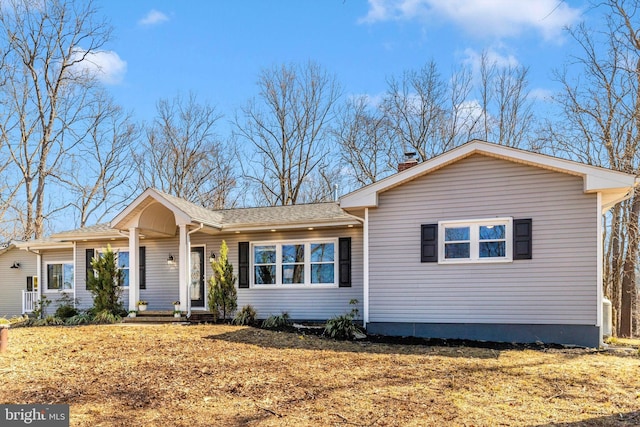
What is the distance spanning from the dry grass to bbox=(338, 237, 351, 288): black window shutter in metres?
3.07

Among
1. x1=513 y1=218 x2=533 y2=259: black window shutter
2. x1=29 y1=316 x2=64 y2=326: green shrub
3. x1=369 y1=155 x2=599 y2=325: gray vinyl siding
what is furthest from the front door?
x1=513 y1=218 x2=533 y2=259: black window shutter

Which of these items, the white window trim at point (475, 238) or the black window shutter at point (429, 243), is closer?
the white window trim at point (475, 238)

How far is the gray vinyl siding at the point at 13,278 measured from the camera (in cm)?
1781

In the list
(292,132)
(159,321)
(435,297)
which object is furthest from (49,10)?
(435,297)

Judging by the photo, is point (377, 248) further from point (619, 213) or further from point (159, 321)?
point (619, 213)

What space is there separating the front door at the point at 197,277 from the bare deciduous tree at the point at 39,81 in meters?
15.0

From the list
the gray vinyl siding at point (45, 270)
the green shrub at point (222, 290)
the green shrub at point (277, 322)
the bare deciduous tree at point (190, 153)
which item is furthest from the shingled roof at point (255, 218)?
the bare deciduous tree at point (190, 153)

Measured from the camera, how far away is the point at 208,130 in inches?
1107

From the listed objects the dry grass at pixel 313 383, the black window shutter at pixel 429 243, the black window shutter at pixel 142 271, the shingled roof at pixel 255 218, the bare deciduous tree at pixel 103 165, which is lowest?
the dry grass at pixel 313 383

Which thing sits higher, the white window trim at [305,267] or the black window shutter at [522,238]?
the black window shutter at [522,238]

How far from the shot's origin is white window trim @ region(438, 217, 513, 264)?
30.5 ft

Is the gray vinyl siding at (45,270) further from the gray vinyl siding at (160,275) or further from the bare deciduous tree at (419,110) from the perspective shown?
the bare deciduous tree at (419,110)

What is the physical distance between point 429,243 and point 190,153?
21.0m

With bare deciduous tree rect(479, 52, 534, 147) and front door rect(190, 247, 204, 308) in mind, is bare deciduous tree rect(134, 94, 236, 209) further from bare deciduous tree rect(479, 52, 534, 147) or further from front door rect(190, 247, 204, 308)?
bare deciduous tree rect(479, 52, 534, 147)
